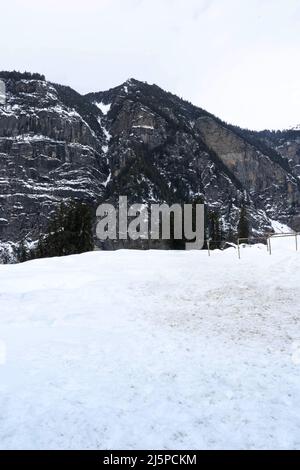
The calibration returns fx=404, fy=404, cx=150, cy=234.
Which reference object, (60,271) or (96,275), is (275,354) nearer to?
(96,275)

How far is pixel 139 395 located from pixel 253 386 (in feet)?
8.38

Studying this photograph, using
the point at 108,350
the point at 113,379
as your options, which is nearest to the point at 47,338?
the point at 108,350

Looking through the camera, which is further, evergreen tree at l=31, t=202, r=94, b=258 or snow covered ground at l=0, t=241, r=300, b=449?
evergreen tree at l=31, t=202, r=94, b=258

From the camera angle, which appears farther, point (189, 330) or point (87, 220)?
point (87, 220)

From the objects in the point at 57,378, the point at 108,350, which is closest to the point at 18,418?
the point at 57,378

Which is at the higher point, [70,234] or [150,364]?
[70,234]

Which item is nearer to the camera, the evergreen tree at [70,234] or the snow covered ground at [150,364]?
the snow covered ground at [150,364]

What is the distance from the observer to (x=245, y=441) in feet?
23.6

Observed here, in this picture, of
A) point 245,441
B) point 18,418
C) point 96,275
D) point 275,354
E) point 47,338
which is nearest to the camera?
point 245,441

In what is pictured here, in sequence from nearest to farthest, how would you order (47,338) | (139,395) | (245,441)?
(245,441), (139,395), (47,338)

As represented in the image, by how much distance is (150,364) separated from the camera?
33.8ft

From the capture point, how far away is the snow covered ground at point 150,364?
749 cm

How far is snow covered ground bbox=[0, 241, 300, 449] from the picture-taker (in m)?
7.49

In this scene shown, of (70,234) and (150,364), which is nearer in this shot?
(150,364)
